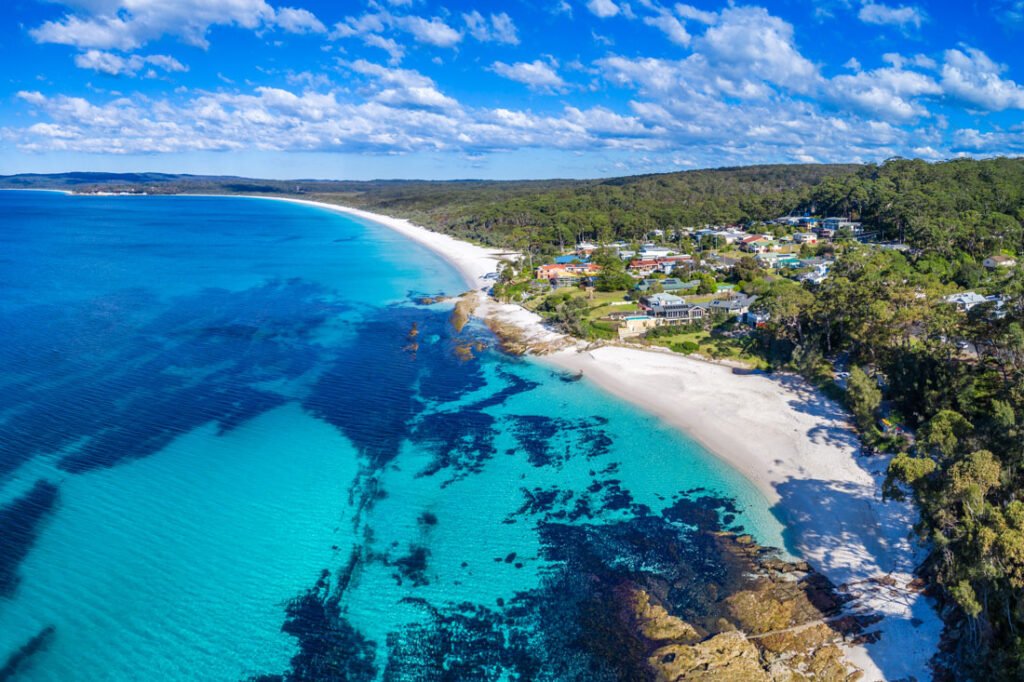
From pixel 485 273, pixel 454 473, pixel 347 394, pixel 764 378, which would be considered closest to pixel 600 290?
pixel 485 273

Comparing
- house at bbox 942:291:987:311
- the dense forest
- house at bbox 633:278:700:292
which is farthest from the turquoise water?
house at bbox 942:291:987:311

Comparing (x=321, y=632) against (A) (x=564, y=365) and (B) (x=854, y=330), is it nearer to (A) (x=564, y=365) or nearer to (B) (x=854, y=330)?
(A) (x=564, y=365)

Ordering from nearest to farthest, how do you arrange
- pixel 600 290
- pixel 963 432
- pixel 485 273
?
pixel 963 432
pixel 600 290
pixel 485 273

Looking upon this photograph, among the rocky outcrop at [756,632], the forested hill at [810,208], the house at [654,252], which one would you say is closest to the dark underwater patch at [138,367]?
the rocky outcrop at [756,632]

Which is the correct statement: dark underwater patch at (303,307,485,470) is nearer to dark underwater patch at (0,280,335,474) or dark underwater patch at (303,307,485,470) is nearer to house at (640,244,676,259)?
dark underwater patch at (0,280,335,474)

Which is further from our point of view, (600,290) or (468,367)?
(600,290)

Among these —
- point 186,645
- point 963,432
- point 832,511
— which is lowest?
point 186,645

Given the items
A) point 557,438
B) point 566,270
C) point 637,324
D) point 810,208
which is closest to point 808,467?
point 557,438

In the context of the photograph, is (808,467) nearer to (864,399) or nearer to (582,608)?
(864,399)
